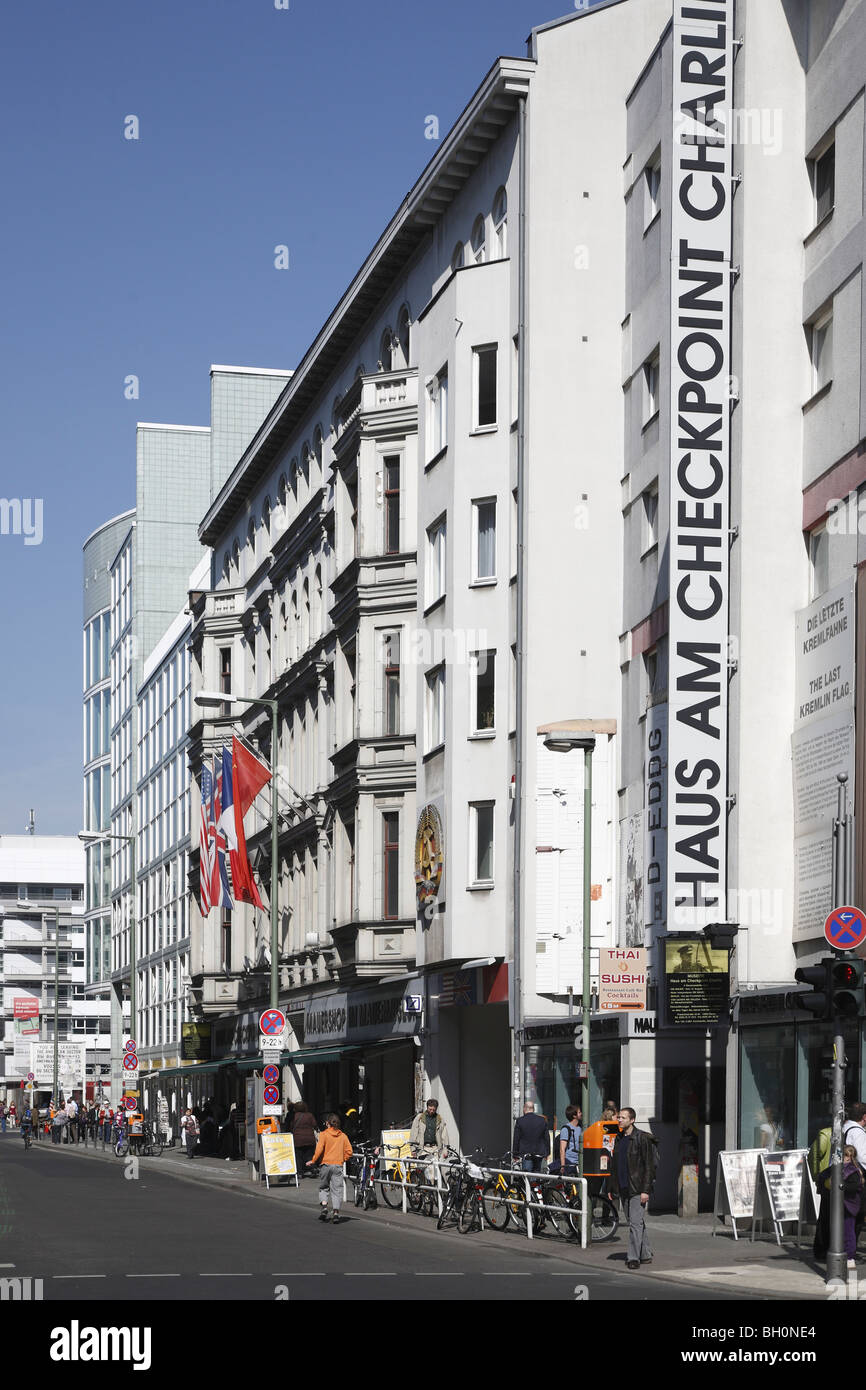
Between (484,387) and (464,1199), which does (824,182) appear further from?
(464,1199)

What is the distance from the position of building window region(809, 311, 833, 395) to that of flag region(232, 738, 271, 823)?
2247 cm

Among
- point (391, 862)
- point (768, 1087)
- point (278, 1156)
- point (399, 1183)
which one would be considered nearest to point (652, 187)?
point (391, 862)

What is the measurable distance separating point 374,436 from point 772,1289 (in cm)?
2989

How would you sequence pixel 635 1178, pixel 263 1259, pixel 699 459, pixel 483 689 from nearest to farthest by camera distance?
1. pixel 263 1259
2. pixel 635 1178
3. pixel 699 459
4. pixel 483 689

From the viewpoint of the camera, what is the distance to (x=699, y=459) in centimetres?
3086

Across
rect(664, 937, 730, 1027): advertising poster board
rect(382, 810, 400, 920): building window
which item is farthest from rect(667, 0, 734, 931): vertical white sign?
rect(382, 810, 400, 920): building window

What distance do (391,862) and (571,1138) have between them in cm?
1545

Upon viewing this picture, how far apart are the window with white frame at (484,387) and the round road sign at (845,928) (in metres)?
22.7

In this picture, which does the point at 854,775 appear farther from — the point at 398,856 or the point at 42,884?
the point at 42,884

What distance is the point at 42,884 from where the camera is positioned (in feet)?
594

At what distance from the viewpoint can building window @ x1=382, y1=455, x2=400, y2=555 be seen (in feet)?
153

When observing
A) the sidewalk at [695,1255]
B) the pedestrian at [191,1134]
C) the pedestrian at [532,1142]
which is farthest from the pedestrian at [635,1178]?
the pedestrian at [191,1134]

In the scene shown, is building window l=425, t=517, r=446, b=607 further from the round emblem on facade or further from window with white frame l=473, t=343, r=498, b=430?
the round emblem on facade
